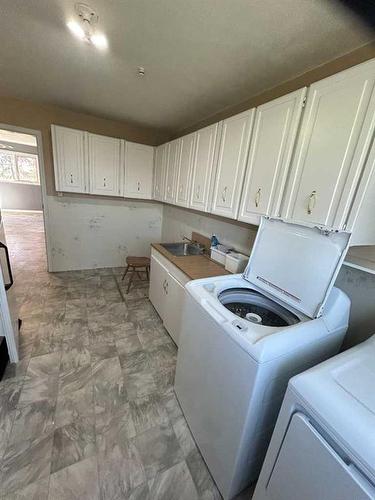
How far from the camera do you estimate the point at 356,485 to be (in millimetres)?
528

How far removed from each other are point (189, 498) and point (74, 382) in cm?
107

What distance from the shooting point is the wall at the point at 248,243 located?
1.21 m

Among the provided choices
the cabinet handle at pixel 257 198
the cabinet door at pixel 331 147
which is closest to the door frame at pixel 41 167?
the cabinet handle at pixel 257 198

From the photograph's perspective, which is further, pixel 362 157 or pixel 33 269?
pixel 33 269

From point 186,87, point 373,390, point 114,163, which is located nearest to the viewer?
point 373,390

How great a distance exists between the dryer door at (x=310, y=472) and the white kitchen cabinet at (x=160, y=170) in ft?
9.33

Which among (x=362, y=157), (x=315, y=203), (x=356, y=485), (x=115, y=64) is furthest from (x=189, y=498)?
(x=115, y=64)

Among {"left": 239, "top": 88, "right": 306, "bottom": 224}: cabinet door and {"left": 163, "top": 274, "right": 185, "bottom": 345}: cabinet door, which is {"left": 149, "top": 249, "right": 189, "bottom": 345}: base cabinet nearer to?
{"left": 163, "top": 274, "right": 185, "bottom": 345}: cabinet door

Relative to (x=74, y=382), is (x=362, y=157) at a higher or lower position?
higher

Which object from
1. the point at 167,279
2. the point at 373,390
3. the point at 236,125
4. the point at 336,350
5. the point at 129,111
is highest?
the point at 129,111

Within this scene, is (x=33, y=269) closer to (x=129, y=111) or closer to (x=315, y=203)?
(x=129, y=111)

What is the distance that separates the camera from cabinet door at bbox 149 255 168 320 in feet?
7.47

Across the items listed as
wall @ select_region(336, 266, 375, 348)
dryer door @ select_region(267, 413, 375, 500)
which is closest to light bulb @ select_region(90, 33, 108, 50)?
wall @ select_region(336, 266, 375, 348)

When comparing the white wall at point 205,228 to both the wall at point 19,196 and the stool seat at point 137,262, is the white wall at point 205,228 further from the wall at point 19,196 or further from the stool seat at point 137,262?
the wall at point 19,196
